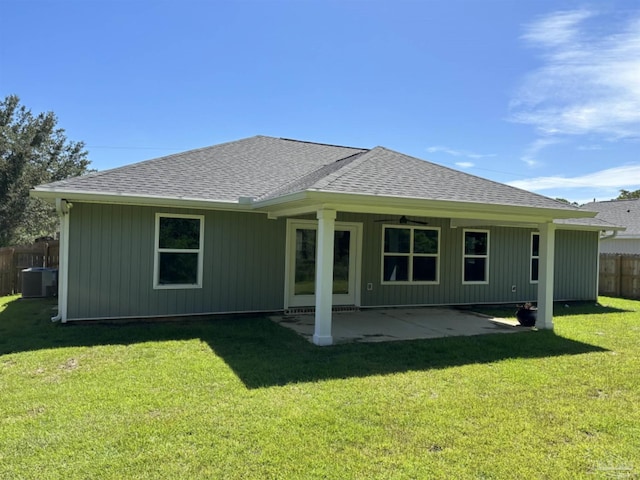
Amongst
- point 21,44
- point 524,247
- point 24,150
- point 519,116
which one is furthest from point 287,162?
point 24,150

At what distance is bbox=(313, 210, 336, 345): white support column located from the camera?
6.33 meters

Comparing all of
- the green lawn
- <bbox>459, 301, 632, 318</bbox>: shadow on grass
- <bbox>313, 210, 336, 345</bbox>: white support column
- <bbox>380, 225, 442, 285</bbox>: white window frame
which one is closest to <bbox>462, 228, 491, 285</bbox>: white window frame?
<bbox>459, 301, 632, 318</bbox>: shadow on grass

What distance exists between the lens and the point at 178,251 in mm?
8094

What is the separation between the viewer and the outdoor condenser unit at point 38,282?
36.0 feet

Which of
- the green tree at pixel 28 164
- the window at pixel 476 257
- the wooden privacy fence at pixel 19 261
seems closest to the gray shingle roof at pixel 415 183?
the window at pixel 476 257

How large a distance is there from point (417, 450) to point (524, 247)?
9618mm

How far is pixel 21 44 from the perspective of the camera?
12.8 metres

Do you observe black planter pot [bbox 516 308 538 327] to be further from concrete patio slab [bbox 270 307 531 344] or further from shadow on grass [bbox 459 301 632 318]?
shadow on grass [bbox 459 301 632 318]

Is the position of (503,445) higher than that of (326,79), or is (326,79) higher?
(326,79)

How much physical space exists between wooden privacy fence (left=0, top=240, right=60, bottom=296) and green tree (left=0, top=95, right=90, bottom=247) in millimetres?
11382

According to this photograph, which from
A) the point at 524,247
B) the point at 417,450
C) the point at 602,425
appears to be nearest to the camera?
the point at 417,450

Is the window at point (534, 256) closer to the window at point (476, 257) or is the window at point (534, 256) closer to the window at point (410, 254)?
the window at point (476, 257)

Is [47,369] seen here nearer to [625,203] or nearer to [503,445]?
[503,445]

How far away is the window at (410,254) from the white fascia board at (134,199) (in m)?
3.57
